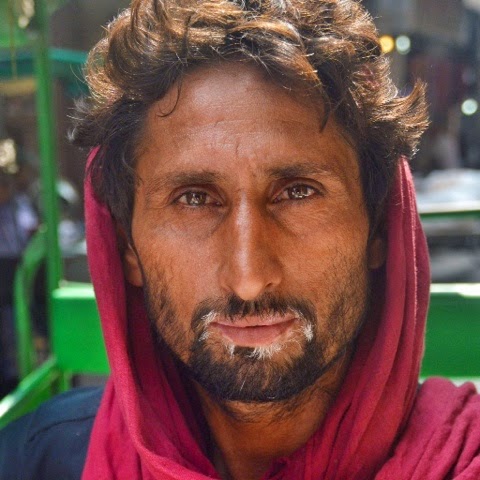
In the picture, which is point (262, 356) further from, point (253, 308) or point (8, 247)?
point (8, 247)

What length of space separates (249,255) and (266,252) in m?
0.04

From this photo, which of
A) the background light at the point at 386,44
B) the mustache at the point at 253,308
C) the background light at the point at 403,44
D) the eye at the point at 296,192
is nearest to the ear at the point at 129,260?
the mustache at the point at 253,308

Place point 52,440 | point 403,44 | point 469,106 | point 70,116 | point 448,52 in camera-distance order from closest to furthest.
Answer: point 52,440, point 70,116, point 403,44, point 469,106, point 448,52

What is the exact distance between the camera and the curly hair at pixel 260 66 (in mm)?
1389

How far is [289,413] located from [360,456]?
7.1 inches

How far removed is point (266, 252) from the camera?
1.34 meters

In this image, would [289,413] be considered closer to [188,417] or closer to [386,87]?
[188,417]

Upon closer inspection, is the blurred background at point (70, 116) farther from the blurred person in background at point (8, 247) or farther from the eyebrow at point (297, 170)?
the eyebrow at point (297, 170)

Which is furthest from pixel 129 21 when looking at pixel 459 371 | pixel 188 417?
pixel 459 371

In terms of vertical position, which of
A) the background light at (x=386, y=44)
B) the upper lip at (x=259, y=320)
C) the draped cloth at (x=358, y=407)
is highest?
the background light at (x=386, y=44)

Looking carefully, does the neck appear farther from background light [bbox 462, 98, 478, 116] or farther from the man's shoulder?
background light [bbox 462, 98, 478, 116]

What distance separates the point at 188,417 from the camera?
5.26ft

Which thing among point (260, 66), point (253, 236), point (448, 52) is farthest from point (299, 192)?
point (448, 52)

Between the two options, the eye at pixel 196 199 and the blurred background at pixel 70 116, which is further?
the blurred background at pixel 70 116
